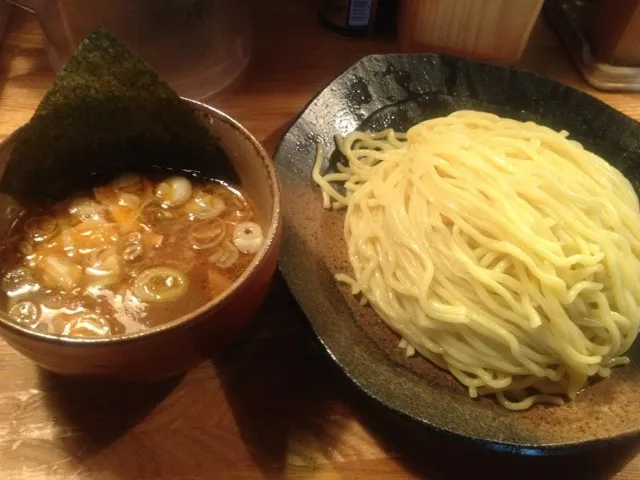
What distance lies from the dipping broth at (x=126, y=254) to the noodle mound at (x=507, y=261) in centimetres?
33

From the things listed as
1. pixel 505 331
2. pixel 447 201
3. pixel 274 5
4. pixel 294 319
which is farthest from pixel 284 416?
pixel 274 5

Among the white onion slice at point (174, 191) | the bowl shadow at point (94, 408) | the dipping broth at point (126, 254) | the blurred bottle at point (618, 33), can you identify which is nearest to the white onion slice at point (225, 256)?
the dipping broth at point (126, 254)

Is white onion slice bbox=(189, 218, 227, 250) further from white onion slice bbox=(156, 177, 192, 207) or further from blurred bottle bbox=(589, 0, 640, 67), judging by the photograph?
blurred bottle bbox=(589, 0, 640, 67)

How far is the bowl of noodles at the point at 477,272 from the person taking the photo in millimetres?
1144

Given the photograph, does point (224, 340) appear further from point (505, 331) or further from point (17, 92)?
point (17, 92)

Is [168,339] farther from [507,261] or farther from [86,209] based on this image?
[507,261]

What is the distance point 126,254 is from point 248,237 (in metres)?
0.21

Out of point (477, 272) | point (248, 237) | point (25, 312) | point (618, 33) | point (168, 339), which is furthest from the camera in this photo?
point (618, 33)

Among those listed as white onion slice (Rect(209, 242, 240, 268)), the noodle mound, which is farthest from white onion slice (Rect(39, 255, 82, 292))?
the noodle mound

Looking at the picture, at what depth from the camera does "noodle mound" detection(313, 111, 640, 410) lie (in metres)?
1.21

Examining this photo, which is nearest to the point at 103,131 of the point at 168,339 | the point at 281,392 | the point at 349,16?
the point at 168,339

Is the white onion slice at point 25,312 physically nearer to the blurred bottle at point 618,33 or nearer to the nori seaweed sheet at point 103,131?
the nori seaweed sheet at point 103,131

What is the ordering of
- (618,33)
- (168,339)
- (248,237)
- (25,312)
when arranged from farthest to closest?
(618,33) < (248,237) < (25,312) < (168,339)

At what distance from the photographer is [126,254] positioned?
1.06 m
